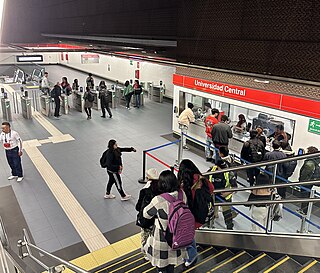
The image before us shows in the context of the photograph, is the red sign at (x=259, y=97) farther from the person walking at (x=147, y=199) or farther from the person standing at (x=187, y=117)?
the person walking at (x=147, y=199)

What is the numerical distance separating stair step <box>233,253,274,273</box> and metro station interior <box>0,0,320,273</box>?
0.02m

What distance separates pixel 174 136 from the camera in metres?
10.0

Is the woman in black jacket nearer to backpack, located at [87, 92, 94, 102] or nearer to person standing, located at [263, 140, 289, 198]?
person standing, located at [263, 140, 289, 198]

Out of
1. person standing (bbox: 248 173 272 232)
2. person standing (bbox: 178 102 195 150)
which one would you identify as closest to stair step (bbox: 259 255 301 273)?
person standing (bbox: 248 173 272 232)

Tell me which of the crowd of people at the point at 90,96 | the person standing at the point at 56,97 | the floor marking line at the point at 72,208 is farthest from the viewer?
the person standing at the point at 56,97

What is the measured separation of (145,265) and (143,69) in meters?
13.8

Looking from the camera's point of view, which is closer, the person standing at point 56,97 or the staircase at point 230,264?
the staircase at point 230,264

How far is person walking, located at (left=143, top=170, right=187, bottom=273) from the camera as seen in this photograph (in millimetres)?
2832

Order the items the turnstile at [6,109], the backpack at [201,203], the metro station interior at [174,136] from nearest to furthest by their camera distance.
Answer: the metro station interior at [174,136] < the backpack at [201,203] < the turnstile at [6,109]

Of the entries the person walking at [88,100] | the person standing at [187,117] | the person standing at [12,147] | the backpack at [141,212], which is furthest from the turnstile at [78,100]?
the backpack at [141,212]

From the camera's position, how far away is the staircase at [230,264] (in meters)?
3.12

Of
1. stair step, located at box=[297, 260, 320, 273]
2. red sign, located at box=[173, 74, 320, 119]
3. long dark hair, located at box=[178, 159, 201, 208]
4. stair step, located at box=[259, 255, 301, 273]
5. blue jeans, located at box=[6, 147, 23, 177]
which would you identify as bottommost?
blue jeans, located at box=[6, 147, 23, 177]

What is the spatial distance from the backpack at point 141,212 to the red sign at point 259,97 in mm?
4182

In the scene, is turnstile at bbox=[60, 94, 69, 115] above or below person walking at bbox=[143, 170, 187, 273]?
below
